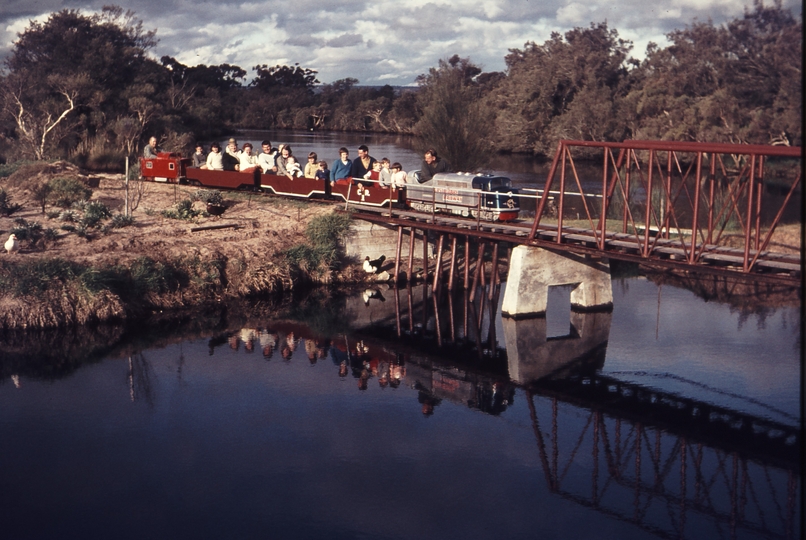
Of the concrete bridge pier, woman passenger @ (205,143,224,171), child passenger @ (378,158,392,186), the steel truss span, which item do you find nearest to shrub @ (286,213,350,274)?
the steel truss span

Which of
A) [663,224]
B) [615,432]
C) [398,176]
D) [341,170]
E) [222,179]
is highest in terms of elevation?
[341,170]

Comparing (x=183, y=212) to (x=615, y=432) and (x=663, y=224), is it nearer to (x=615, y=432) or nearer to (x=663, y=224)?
(x=663, y=224)

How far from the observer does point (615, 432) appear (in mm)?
15820

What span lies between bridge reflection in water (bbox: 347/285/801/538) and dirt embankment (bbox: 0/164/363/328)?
14.9 ft

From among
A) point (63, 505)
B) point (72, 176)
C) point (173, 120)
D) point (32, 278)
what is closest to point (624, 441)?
point (63, 505)

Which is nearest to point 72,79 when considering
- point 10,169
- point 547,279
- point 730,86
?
point 10,169

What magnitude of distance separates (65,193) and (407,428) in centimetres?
1824

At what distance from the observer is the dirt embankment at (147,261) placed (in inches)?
823

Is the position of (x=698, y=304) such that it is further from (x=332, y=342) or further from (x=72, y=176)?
(x=72, y=176)

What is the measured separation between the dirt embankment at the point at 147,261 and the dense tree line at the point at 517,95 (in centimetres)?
1375

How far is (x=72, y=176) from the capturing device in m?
31.1

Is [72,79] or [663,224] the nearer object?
[663,224]

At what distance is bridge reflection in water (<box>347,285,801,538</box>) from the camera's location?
42.8 feet

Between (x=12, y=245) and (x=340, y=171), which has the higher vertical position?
(x=340, y=171)
